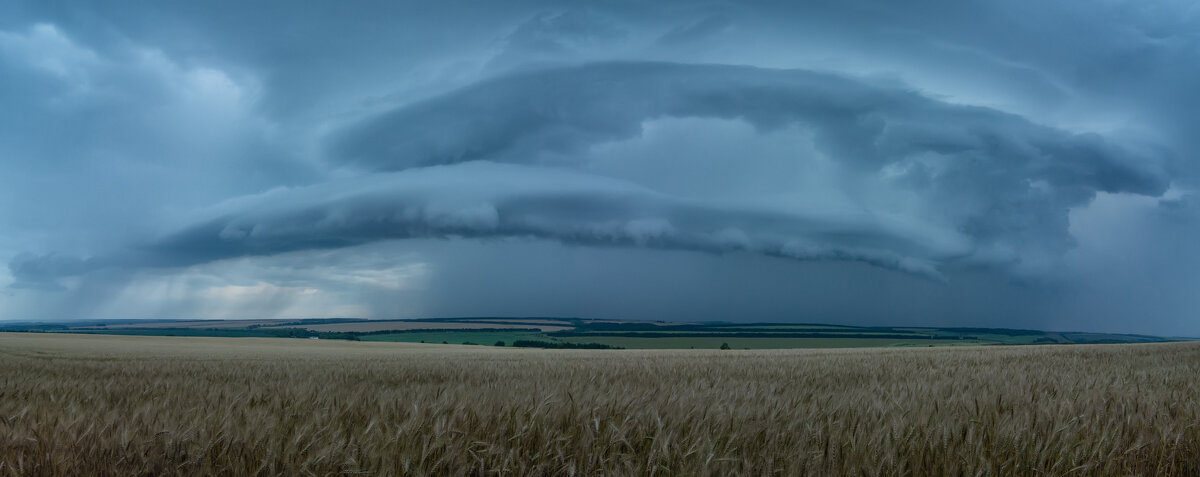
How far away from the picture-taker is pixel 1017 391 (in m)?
5.54

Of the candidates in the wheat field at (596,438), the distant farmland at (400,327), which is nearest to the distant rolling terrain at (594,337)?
the distant farmland at (400,327)

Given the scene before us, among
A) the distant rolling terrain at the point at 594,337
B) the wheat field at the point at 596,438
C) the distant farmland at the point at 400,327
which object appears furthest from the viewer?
the distant farmland at the point at 400,327

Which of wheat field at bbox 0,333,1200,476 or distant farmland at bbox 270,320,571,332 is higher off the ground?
wheat field at bbox 0,333,1200,476

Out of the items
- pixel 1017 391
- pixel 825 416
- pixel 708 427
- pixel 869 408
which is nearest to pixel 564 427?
pixel 708 427

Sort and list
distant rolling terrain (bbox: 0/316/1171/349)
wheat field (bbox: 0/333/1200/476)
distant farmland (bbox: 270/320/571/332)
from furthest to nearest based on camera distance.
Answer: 1. distant farmland (bbox: 270/320/571/332)
2. distant rolling terrain (bbox: 0/316/1171/349)
3. wheat field (bbox: 0/333/1200/476)

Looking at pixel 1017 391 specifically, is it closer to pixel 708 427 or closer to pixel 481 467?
pixel 708 427

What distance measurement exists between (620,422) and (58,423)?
2.97 metres

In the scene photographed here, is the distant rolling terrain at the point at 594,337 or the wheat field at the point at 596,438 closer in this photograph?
the wheat field at the point at 596,438

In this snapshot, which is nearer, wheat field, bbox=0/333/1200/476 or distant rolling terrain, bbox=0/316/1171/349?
wheat field, bbox=0/333/1200/476

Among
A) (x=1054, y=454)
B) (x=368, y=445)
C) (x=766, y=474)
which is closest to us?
(x=766, y=474)

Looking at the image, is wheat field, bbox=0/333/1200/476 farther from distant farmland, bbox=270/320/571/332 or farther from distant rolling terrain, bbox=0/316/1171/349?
distant farmland, bbox=270/320/571/332

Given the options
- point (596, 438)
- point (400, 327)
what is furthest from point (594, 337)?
point (596, 438)

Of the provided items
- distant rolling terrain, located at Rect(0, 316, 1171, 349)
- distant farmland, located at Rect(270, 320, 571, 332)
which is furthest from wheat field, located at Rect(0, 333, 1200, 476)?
distant farmland, located at Rect(270, 320, 571, 332)

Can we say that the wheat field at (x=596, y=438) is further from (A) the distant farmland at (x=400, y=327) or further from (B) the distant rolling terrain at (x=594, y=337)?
(A) the distant farmland at (x=400, y=327)
